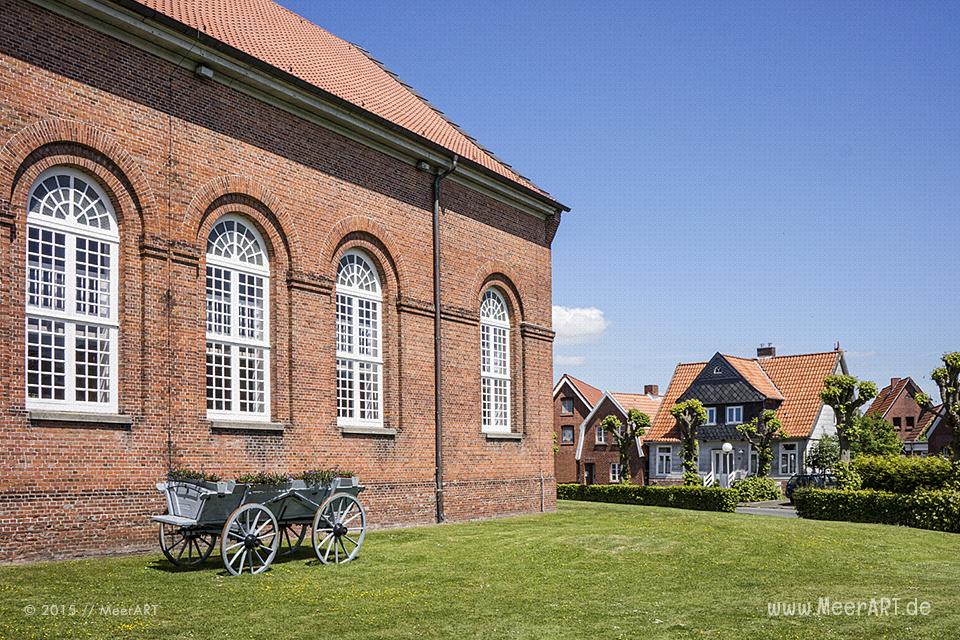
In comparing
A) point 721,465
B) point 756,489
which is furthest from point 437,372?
point 721,465

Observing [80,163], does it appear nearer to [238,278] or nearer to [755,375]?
[238,278]

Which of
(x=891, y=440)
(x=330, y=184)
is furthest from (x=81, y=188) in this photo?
(x=891, y=440)

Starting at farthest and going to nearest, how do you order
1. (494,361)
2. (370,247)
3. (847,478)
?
(847,478) → (494,361) → (370,247)

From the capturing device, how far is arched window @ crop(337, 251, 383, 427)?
20.8 meters

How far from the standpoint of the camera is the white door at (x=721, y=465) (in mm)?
56825

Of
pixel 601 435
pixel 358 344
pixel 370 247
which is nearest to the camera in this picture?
pixel 358 344

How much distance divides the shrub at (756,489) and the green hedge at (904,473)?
9.54 metres

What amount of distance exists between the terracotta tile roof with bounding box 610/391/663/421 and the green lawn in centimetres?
4395

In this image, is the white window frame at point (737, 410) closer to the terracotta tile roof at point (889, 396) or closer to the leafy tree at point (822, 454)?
the leafy tree at point (822, 454)

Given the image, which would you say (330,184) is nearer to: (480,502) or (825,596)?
(480,502)

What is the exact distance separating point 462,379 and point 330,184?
6.08 meters

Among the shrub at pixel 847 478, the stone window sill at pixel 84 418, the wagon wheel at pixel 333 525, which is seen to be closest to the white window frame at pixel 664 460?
the shrub at pixel 847 478

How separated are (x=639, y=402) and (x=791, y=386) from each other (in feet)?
37.5

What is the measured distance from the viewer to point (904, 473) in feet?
91.4
